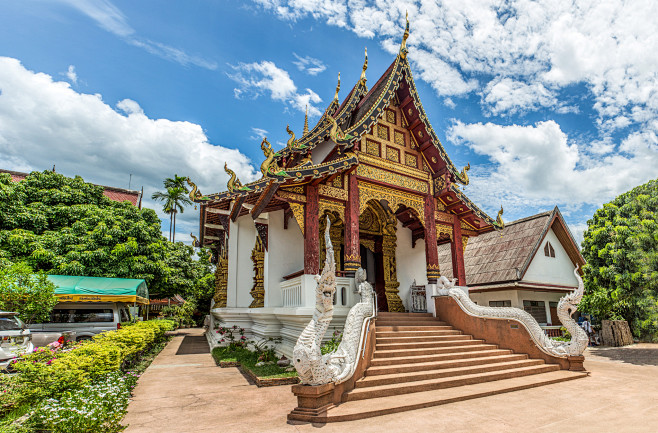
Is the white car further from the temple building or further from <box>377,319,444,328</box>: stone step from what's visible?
<box>377,319,444,328</box>: stone step

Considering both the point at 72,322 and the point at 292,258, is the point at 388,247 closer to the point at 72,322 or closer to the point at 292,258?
the point at 292,258

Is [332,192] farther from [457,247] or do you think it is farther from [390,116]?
[457,247]

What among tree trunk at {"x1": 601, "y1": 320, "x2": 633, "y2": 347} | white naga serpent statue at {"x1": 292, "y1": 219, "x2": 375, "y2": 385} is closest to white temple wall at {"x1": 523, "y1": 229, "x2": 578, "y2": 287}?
tree trunk at {"x1": 601, "y1": 320, "x2": 633, "y2": 347}

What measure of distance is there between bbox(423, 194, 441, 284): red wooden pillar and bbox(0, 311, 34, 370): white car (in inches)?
369

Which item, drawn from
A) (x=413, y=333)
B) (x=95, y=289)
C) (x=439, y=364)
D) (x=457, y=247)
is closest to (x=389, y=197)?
(x=457, y=247)

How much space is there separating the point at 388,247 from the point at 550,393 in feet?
21.3

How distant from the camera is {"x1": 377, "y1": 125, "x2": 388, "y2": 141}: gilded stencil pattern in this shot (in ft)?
34.4

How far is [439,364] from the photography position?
21.6 ft

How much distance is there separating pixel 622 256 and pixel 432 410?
12.4 m

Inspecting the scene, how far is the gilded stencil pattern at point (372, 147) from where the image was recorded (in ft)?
33.4

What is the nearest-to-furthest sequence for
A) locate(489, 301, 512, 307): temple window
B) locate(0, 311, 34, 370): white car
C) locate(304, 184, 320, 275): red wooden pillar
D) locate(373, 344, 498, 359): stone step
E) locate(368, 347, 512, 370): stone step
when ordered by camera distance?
1. locate(368, 347, 512, 370): stone step
2. locate(373, 344, 498, 359): stone step
3. locate(0, 311, 34, 370): white car
4. locate(304, 184, 320, 275): red wooden pillar
5. locate(489, 301, 512, 307): temple window

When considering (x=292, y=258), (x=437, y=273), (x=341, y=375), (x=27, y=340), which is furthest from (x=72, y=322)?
(x=437, y=273)

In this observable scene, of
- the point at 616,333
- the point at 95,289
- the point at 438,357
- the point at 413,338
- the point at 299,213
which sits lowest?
the point at 616,333

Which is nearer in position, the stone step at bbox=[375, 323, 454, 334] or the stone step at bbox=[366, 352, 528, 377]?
the stone step at bbox=[366, 352, 528, 377]
